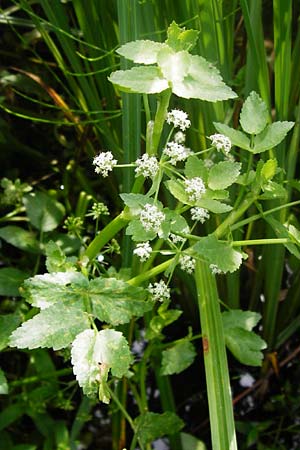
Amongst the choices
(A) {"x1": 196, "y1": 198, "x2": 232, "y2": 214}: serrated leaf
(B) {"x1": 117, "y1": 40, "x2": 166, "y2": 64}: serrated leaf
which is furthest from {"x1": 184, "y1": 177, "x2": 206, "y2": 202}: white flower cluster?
(B) {"x1": 117, "y1": 40, "x2": 166, "y2": 64}: serrated leaf

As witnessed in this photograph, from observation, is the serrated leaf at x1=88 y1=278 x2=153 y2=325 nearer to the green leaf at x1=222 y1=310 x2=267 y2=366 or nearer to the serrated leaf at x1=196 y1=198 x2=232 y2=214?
the serrated leaf at x1=196 y1=198 x2=232 y2=214

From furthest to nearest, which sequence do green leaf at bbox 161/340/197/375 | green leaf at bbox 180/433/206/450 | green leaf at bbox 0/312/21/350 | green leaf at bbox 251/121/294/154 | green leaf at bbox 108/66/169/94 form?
1. green leaf at bbox 180/433/206/450
2. green leaf at bbox 161/340/197/375
3. green leaf at bbox 0/312/21/350
4. green leaf at bbox 251/121/294/154
5. green leaf at bbox 108/66/169/94

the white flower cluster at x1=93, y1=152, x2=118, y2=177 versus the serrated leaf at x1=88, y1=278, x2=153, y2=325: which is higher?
the white flower cluster at x1=93, y1=152, x2=118, y2=177

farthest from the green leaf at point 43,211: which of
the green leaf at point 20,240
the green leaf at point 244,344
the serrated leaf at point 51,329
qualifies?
the serrated leaf at point 51,329

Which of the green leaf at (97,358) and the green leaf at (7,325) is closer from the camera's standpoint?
the green leaf at (97,358)

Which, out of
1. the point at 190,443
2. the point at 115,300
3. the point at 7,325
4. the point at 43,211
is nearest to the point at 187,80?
the point at 115,300

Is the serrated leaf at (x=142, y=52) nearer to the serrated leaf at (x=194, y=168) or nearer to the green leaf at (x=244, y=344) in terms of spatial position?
the serrated leaf at (x=194, y=168)

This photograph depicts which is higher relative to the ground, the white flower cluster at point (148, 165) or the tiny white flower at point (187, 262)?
the white flower cluster at point (148, 165)

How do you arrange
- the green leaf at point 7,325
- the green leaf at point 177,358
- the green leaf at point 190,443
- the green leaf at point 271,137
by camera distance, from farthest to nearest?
1. the green leaf at point 190,443
2. the green leaf at point 177,358
3. the green leaf at point 7,325
4. the green leaf at point 271,137
